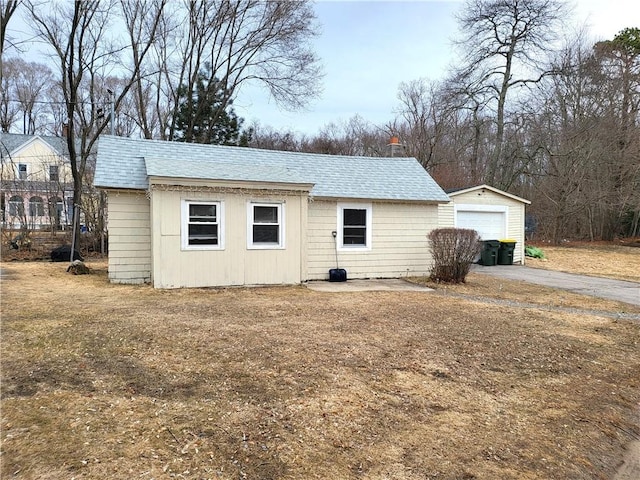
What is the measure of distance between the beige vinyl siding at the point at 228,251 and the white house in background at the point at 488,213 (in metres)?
7.00

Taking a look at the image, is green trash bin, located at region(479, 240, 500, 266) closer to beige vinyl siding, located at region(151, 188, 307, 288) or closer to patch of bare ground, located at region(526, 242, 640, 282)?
patch of bare ground, located at region(526, 242, 640, 282)

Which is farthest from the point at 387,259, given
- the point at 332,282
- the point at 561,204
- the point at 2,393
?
the point at 561,204

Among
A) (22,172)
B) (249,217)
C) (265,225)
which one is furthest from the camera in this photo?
(22,172)

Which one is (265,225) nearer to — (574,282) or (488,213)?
(574,282)

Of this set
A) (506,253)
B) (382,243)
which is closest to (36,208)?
(382,243)

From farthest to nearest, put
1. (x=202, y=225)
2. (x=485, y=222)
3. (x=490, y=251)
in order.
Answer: (x=485, y=222) < (x=490, y=251) < (x=202, y=225)

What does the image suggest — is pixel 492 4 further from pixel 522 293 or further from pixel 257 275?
pixel 257 275

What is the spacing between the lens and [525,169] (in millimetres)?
25578

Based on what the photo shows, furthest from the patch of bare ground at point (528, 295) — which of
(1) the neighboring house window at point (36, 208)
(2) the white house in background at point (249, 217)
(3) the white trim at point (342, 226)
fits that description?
(1) the neighboring house window at point (36, 208)

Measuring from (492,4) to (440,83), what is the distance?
200 inches

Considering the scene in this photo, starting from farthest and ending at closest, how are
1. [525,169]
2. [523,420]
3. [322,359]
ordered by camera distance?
[525,169] < [322,359] < [523,420]

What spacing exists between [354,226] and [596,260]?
1224cm

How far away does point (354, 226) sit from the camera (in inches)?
476

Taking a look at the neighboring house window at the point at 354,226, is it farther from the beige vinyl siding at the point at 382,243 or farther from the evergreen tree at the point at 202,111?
the evergreen tree at the point at 202,111
